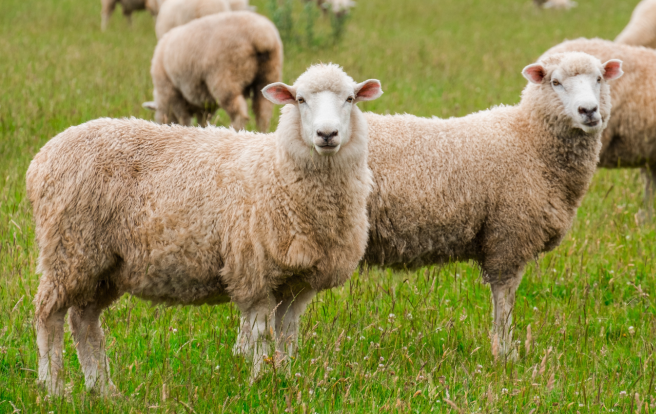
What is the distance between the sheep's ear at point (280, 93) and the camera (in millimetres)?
3371

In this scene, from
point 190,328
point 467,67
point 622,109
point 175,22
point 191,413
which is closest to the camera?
point 191,413

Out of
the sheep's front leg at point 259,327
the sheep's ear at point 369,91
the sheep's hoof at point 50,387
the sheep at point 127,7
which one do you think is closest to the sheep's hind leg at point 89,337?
the sheep's hoof at point 50,387

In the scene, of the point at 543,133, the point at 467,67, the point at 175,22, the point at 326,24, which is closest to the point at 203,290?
the point at 543,133

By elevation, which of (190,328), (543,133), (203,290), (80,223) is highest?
(543,133)

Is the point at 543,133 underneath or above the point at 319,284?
above

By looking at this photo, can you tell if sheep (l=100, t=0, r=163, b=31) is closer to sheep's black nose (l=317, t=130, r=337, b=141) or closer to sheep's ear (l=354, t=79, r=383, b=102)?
sheep's ear (l=354, t=79, r=383, b=102)

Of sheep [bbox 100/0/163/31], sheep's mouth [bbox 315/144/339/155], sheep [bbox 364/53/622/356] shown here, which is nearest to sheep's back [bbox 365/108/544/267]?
sheep [bbox 364/53/622/356]

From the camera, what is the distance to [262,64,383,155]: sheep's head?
10.2ft

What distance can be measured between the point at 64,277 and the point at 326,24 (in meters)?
15.5

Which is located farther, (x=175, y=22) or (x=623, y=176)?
(x=175, y=22)

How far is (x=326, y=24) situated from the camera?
17.9 meters

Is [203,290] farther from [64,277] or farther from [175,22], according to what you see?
[175,22]

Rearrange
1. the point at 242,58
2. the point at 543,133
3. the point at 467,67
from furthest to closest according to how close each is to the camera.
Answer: the point at 467,67
the point at 242,58
the point at 543,133

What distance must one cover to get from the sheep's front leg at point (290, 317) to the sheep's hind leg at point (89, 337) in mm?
819
